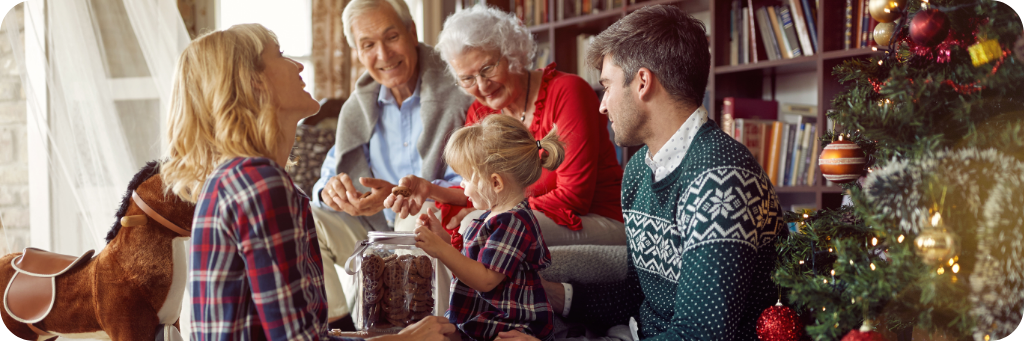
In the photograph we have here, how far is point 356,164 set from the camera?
8.04 ft

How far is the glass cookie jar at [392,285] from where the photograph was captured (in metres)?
1.51

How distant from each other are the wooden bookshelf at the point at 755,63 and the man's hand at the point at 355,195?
1.43 meters

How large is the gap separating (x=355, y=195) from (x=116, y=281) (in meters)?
0.66

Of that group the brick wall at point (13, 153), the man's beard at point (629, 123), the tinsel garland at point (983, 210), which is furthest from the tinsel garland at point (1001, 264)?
the brick wall at point (13, 153)

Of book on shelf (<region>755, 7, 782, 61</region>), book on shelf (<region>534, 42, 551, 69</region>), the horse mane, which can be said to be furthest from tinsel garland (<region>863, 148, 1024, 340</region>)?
book on shelf (<region>534, 42, 551, 69</region>)

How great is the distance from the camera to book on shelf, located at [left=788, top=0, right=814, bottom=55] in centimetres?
243

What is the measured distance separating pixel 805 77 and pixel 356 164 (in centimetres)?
179

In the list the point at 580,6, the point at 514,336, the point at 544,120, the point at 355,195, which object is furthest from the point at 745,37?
the point at 514,336

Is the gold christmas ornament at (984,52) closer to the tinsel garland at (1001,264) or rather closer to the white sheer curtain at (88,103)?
the tinsel garland at (1001,264)

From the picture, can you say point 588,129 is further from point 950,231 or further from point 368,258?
point 950,231

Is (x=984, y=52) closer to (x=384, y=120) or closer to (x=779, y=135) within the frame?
(x=779, y=135)

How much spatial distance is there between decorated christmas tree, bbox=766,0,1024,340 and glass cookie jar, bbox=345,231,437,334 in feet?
2.64

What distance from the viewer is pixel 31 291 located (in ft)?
4.42

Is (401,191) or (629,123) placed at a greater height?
(629,123)
